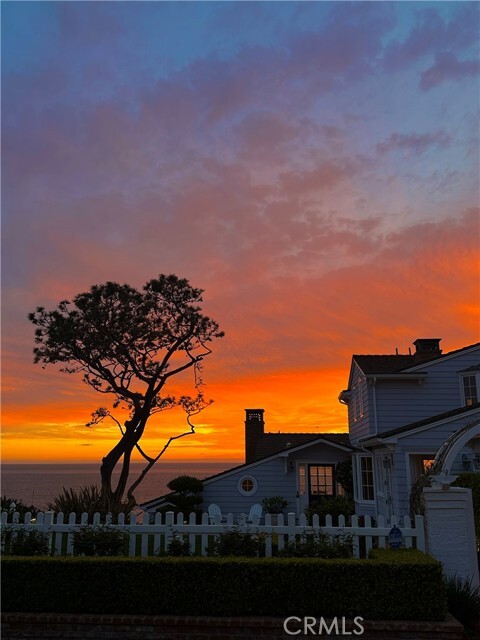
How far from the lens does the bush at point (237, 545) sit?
732 centimetres

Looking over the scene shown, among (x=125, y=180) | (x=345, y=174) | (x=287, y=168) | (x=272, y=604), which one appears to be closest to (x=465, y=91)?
(x=345, y=174)

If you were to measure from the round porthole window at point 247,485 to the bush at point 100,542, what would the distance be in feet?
43.9

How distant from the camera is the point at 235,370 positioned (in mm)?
22266

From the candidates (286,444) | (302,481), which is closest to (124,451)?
(302,481)

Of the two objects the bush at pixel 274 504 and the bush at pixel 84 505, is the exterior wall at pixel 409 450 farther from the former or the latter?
the bush at pixel 84 505

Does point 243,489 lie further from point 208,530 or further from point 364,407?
point 208,530

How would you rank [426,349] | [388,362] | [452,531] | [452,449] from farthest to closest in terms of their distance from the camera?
[426,349], [388,362], [452,449], [452,531]

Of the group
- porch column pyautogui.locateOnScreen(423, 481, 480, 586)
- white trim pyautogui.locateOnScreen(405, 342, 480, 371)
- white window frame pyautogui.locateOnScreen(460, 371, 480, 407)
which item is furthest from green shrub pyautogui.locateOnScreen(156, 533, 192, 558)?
white window frame pyautogui.locateOnScreen(460, 371, 480, 407)

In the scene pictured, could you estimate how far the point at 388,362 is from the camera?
65.7 feet

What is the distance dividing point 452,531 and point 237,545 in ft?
10.5

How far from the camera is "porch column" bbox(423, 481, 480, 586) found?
6770mm

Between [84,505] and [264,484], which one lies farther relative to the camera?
[264,484]

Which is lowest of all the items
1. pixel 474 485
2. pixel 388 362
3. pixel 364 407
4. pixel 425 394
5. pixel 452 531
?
pixel 452 531

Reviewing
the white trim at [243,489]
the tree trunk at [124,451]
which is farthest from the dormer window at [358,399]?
the tree trunk at [124,451]
